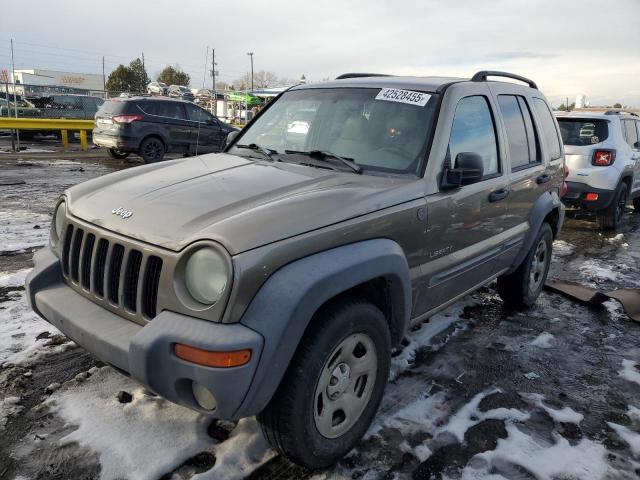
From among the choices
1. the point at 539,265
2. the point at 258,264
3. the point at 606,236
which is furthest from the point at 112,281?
Answer: the point at 606,236

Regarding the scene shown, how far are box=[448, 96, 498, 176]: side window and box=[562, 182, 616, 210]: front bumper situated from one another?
5.23 meters

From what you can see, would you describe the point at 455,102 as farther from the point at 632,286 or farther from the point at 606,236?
the point at 606,236

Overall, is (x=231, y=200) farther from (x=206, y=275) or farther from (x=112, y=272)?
(x=112, y=272)

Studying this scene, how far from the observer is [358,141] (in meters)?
3.27

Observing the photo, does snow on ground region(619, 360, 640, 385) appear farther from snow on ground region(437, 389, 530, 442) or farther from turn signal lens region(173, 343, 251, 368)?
turn signal lens region(173, 343, 251, 368)

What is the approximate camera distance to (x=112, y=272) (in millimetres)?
2434

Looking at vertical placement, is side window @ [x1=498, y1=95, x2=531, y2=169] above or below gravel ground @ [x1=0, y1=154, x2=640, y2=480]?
above

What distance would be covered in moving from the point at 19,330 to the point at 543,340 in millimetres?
3932

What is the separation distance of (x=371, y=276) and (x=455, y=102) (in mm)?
1484

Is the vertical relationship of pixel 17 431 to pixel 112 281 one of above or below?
below

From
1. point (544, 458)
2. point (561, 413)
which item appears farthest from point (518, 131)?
point (544, 458)

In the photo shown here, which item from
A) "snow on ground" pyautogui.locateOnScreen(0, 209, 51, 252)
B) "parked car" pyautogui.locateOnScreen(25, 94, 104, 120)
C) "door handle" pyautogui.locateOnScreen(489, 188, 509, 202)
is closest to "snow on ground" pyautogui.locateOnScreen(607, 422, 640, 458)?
"door handle" pyautogui.locateOnScreen(489, 188, 509, 202)

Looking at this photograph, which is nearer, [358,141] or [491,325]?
[358,141]

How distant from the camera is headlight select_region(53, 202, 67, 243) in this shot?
292 centimetres
